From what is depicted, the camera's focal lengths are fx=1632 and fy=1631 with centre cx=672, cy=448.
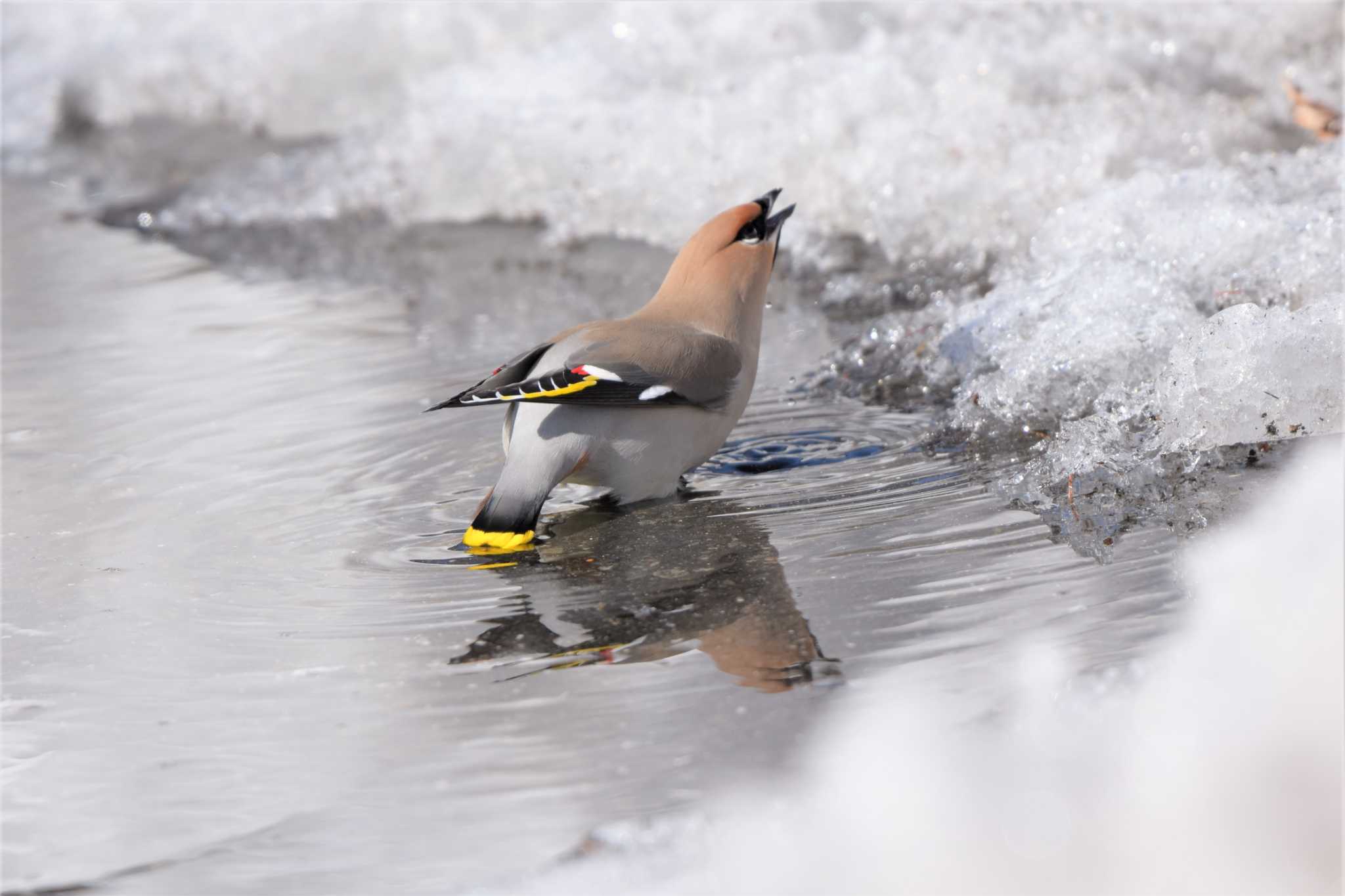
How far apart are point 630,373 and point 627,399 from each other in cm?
6

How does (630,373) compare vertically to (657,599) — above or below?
above

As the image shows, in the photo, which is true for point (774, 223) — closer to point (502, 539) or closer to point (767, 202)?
point (767, 202)

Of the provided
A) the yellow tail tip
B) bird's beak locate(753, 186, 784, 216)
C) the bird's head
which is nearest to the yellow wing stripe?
the yellow tail tip

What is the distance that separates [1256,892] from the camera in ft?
6.22

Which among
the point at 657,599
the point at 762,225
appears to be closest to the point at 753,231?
the point at 762,225

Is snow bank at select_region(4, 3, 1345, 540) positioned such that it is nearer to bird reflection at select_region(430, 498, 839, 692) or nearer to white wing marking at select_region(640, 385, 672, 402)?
bird reflection at select_region(430, 498, 839, 692)

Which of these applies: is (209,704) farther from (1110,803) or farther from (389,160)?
(389,160)

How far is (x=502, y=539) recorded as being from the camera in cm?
310

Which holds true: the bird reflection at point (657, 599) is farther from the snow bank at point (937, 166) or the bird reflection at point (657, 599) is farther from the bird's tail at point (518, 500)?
the snow bank at point (937, 166)

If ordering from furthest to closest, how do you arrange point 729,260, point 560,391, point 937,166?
point 937,166, point 729,260, point 560,391

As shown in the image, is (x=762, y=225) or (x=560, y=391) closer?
(x=560, y=391)

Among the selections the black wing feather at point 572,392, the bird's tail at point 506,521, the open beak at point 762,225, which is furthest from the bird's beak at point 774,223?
the bird's tail at point 506,521

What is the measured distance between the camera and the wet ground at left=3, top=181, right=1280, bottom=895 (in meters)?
2.14

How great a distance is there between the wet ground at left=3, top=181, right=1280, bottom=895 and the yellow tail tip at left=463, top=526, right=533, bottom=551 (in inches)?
1.5
